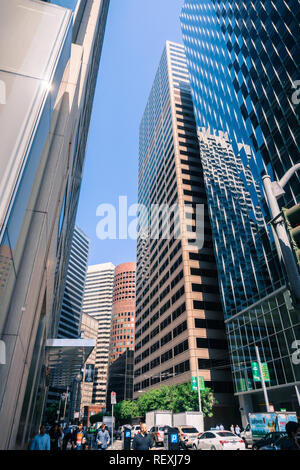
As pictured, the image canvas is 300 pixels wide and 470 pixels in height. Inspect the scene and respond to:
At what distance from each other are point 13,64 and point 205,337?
5370 centimetres

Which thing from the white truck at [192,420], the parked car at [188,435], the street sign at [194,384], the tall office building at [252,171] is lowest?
the parked car at [188,435]

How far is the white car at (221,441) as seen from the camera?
52.9ft

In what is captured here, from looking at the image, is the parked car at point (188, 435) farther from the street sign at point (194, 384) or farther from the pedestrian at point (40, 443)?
the pedestrian at point (40, 443)

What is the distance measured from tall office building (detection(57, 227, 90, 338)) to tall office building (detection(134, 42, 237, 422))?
158ft

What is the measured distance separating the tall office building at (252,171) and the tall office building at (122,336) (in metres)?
94.6

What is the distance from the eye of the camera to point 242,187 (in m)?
41.9

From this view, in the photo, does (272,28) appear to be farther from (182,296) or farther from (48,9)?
(182,296)

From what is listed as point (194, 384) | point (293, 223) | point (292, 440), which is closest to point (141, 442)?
point (292, 440)

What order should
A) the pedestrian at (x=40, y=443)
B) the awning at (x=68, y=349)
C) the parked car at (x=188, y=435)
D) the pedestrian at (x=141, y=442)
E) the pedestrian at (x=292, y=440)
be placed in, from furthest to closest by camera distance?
the parked car at (x=188, y=435)
the awning at (x=68, y=349)
the pedestrian at (x=40, y=443)
the pedestrian at (x=141, y=442)
the pedestrian at (x=292, y=440)

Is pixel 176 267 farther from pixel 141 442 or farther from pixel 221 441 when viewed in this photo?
pixel 141 442

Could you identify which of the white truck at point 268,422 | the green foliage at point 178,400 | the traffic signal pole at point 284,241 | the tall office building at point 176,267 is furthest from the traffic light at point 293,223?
the tall office building at point 176,267

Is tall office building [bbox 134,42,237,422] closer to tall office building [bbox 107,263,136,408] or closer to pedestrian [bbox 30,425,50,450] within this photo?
tall office building [bbox 107,263,136,408]

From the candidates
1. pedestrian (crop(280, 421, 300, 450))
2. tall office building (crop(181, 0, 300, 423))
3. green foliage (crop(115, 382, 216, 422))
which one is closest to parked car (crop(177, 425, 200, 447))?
tall office building (crop(181, 0, 300, 423))

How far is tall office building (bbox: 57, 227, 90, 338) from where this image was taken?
430 ft
